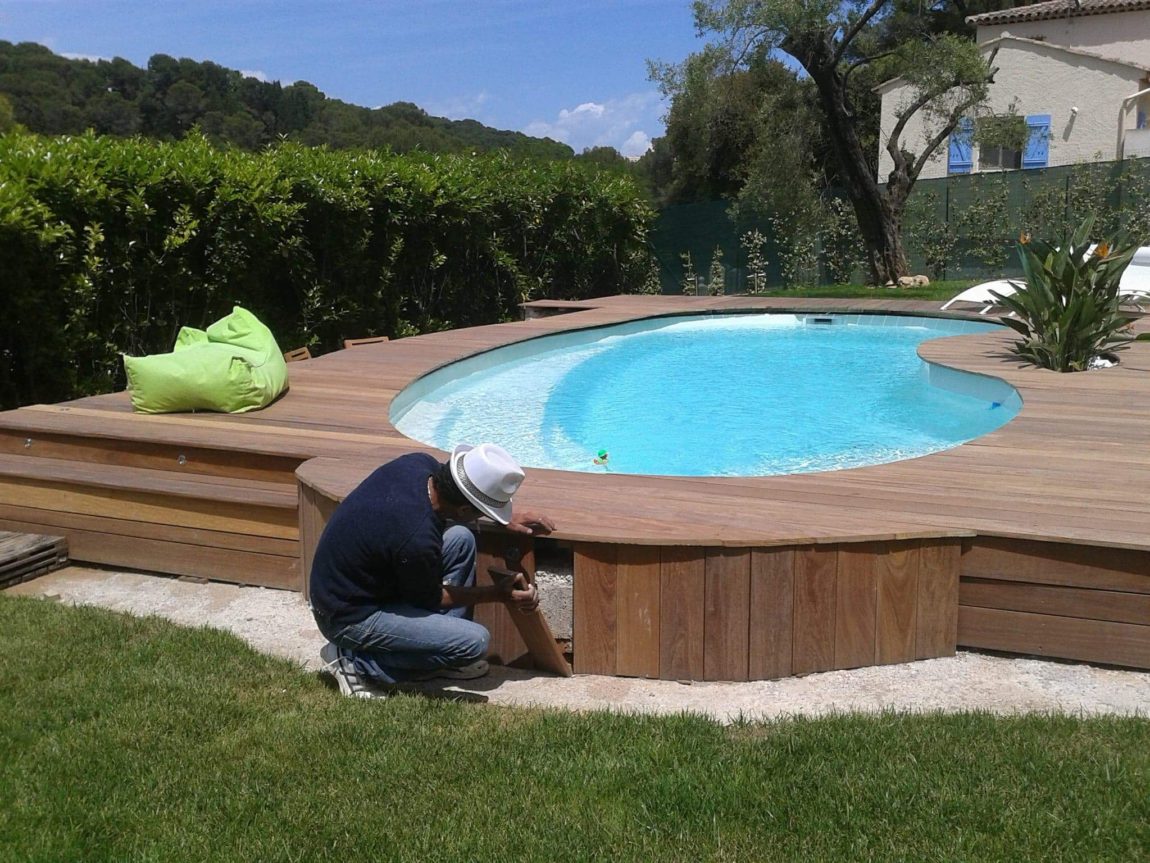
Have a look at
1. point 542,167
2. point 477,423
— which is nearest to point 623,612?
point 477,423

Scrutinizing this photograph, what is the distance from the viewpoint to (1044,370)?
825 centimetres

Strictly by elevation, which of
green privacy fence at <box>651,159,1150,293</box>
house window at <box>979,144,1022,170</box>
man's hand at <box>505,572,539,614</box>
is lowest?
man's hand at <box>505,572,539,614</box>

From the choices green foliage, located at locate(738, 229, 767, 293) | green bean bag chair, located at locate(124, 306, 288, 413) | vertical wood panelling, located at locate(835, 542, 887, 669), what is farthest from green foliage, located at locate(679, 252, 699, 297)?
vertical wood panelling, located at locate(835, 542, 887, 669)

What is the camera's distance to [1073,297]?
8.27m

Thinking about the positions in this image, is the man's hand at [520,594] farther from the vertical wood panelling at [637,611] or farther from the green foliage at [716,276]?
the green foliage at [716,276]

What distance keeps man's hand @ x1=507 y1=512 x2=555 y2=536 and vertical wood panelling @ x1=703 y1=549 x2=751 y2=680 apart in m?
0.62

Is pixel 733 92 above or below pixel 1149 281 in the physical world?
above

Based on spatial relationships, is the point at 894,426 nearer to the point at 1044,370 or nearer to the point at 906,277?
the point at 1044,370

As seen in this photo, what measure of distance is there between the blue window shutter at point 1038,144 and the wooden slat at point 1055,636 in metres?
26.1

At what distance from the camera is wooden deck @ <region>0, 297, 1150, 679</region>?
396 centimetres

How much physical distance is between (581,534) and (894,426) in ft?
16.2

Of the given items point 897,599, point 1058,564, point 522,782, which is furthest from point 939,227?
point 522,782

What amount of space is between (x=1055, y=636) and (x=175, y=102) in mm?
51779

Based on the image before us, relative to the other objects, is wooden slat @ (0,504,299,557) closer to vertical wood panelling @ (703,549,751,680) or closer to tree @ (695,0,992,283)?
vertical wood panelling @ (703,549,751,680)
